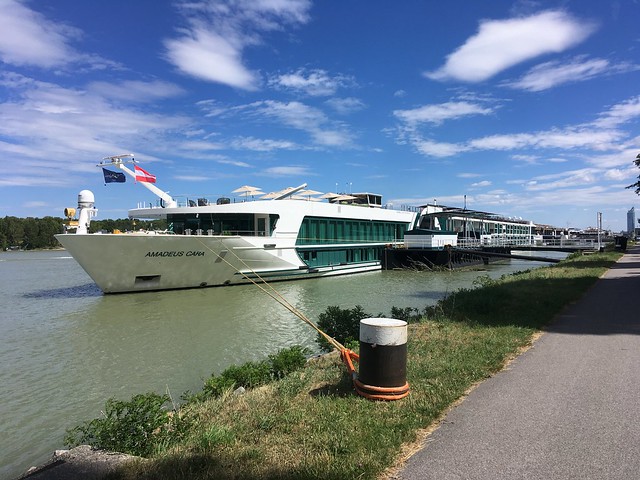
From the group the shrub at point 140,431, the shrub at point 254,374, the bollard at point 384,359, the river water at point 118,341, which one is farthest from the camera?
the river water at point 118,341

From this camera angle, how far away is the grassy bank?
3.73m

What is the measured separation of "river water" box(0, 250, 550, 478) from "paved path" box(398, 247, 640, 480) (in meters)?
6.13

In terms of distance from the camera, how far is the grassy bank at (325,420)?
3.73 meters

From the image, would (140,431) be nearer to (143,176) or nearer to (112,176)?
(112,176)

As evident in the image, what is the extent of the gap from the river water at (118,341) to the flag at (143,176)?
7812mm

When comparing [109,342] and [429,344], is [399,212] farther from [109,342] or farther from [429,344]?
[429,344]

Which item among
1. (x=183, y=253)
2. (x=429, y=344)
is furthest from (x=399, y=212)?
(x=429, y=344)

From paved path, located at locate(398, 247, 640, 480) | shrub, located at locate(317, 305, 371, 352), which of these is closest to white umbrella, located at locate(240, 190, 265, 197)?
shrub, located at locate(317, 305, 371, 352)

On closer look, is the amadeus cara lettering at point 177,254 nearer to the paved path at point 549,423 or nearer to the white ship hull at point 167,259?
the white ship hull at point 167,259

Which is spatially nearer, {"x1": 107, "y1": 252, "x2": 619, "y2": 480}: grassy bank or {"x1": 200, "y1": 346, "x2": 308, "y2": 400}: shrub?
{"x1": 107, "y1": 252, "x2": 619, "y2": 480}: grassy bank

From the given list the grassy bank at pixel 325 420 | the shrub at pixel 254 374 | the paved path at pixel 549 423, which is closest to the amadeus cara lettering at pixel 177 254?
the shrub at pixel 254 374

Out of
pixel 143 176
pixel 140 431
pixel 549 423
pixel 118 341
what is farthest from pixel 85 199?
pixel 549 423

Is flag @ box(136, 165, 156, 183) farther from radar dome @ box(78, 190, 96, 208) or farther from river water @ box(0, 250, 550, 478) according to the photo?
river water @ box(0, 250, 550, 478)

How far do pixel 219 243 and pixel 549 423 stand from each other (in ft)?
78.2
